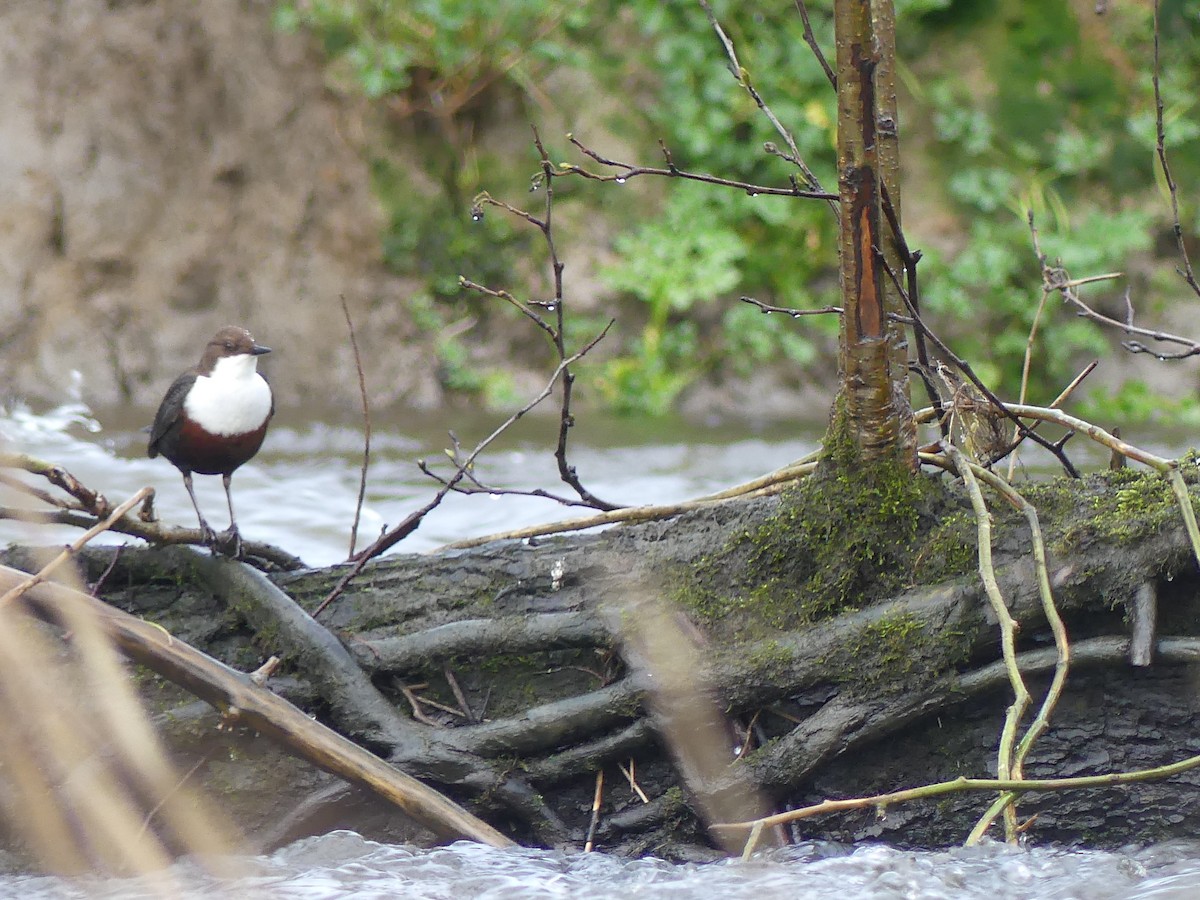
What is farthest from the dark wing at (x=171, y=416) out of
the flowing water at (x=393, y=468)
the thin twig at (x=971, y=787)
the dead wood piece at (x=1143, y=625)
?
the dead wood piece at (x=1143, y=625)

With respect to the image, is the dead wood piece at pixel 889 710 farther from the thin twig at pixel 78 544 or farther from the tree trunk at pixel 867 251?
the thin twig at pixel 78 544

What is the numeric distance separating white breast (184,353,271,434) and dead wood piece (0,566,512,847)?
117cm

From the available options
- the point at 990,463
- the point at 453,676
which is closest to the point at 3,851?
the point at 453,676

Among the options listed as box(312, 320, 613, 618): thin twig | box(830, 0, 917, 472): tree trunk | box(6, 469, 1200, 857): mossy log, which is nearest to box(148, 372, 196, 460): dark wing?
box(6, 469, 1200, 857): mossy log

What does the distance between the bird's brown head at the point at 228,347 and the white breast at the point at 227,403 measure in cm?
9

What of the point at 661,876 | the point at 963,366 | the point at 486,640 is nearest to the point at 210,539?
the point at 486,640

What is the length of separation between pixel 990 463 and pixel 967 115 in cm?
642

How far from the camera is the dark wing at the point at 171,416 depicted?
11.2 ft

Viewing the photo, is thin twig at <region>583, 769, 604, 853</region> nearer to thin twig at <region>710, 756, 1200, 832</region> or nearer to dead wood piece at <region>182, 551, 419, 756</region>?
dead wood piece at <region>182, 551, 419, 756</region>

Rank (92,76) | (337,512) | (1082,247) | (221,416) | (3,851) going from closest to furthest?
(3,851) < (221,416) < (337,512) < (1082,247) < (92,76)

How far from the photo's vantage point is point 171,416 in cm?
341

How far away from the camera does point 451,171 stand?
348 inches

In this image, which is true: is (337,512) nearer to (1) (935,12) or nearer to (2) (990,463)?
(2) (990,463)

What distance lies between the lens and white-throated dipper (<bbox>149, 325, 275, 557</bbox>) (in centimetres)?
338
